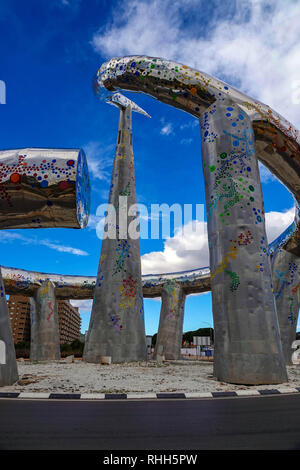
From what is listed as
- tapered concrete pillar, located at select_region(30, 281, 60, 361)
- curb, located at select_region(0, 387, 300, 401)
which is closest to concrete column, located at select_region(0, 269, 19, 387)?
curb, located at select_region(0, 387, 300, 401)

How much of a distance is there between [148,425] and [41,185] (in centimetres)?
452

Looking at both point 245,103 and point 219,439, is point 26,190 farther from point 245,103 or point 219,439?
point 245,103

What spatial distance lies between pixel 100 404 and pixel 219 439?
227cm

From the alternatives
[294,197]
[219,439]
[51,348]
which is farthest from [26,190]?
[51,348]

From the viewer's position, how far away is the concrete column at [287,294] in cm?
1548

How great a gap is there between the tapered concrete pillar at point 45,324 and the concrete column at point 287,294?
42.8 ft

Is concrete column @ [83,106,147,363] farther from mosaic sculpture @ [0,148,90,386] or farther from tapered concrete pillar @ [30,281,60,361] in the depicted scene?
tapered concrete pillar @ [30,281,60,361]

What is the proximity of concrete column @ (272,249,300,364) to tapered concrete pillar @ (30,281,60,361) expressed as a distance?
42.8ft

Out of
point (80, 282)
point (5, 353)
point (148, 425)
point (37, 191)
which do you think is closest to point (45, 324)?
point (80, 282)

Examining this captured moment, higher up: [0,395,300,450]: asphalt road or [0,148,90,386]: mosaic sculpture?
[0,148,90,386]: mosaic sculpture

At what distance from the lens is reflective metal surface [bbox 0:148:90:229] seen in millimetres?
6285

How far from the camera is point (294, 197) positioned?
13734 mm

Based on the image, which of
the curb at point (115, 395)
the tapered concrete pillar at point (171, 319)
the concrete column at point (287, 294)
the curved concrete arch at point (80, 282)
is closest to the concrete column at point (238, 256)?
the curb at point (115, 395)

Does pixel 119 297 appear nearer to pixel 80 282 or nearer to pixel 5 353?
pixel 5 353
